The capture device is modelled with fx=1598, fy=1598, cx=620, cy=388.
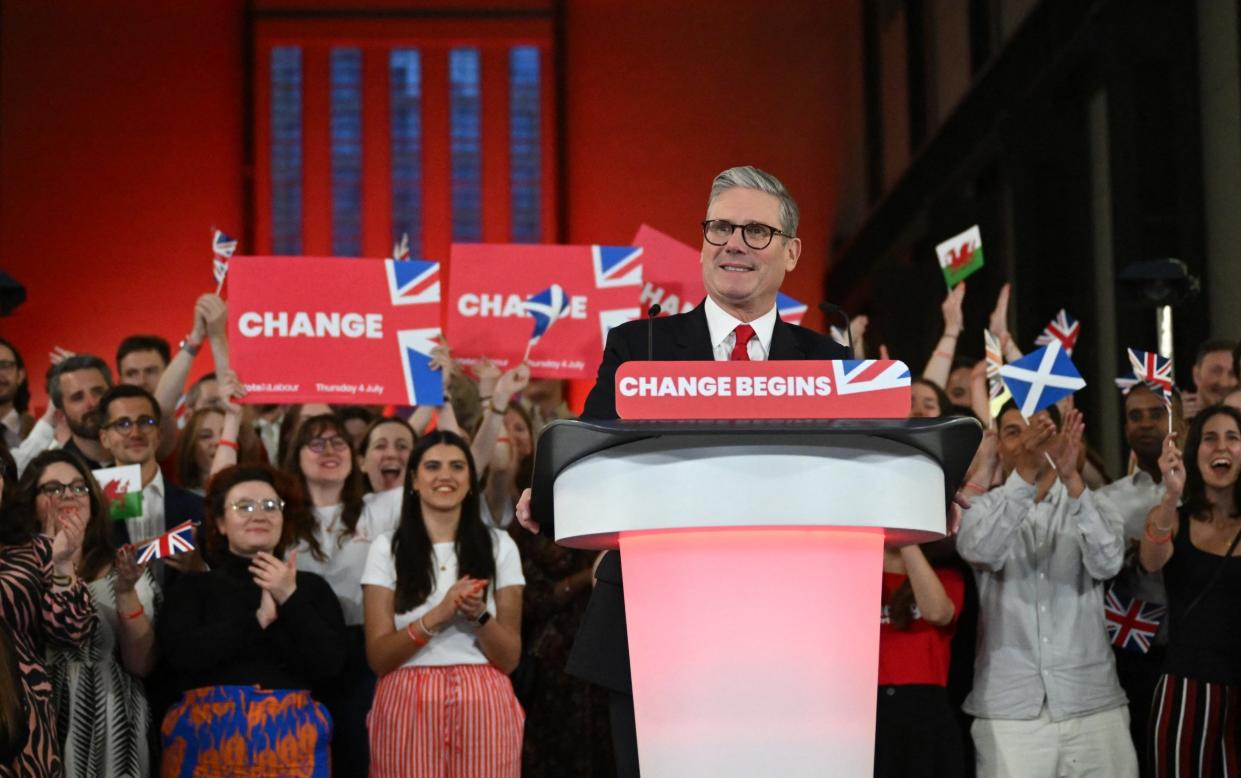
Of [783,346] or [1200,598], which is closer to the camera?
[783,346]

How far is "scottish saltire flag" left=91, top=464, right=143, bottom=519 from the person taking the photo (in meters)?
4.16

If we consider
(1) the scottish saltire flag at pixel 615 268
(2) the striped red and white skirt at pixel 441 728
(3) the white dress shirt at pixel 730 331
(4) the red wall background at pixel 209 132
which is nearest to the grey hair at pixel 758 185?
(3) the white dress shirt at pixel 730 331

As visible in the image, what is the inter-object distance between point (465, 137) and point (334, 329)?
6.60 m

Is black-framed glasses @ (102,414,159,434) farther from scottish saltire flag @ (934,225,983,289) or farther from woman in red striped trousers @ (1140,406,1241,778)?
woman in red striped trousers @ (1140,406,1241,778)

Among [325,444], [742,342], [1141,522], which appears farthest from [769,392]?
[325,444]

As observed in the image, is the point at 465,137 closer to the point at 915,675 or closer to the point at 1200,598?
the point at 915,675

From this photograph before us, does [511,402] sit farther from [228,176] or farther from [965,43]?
[228,176]

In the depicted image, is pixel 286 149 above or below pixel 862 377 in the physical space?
above

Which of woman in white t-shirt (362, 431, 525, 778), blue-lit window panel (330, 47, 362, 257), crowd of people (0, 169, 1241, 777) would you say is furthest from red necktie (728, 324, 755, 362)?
blue-lit window panel (330, 47, 362, 257)

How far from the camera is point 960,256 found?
5.14 m

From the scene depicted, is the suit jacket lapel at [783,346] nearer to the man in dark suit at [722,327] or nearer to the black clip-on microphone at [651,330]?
the man in dark suit at [722,327]

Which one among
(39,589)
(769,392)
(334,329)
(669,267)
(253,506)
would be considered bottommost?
(39,589)

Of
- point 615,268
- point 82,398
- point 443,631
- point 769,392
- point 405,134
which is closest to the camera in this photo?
point 769,392

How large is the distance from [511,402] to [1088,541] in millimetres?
2166
